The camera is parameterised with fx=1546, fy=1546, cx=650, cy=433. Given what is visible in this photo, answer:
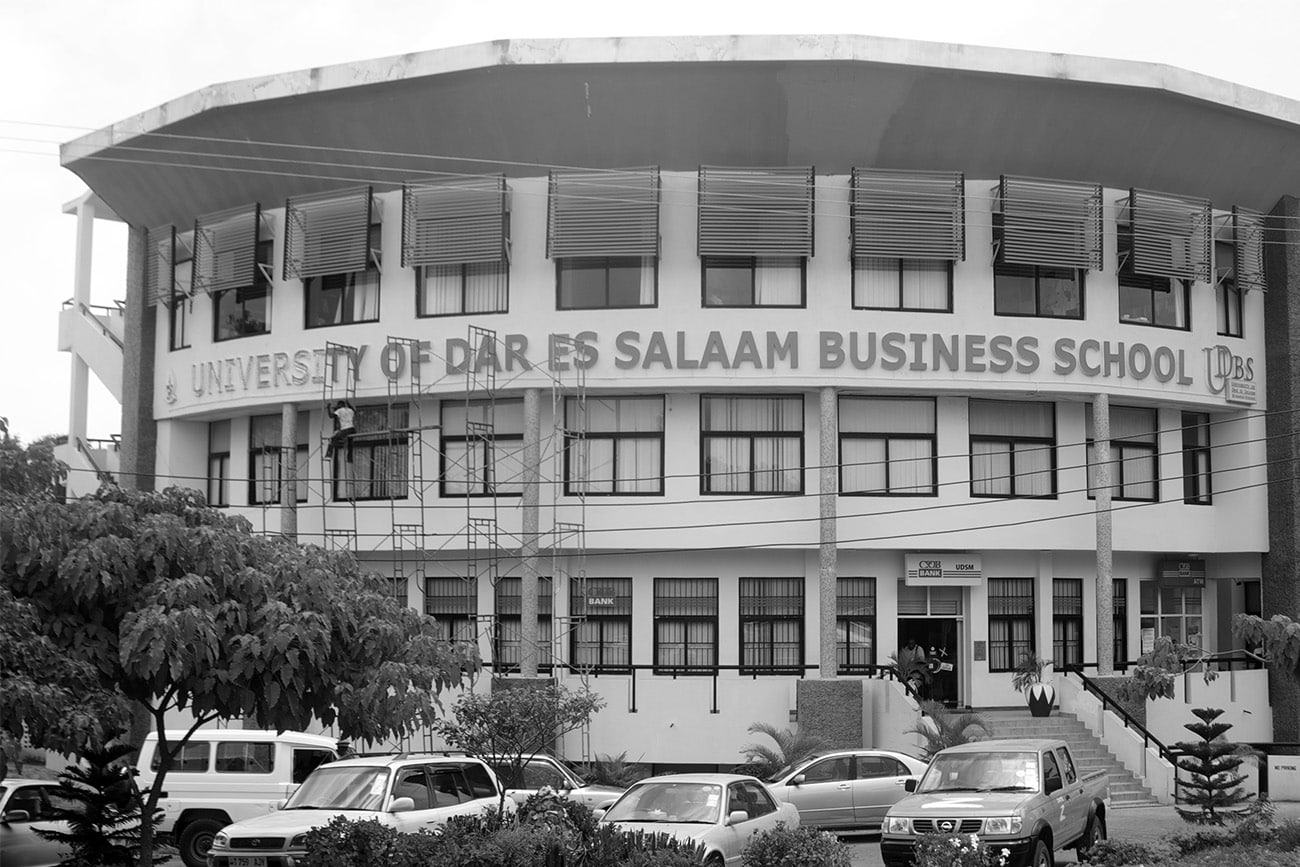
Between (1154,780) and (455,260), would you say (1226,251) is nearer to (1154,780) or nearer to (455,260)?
(1154,780)

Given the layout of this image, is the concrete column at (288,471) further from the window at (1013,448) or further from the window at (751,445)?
the window at (1013,448)

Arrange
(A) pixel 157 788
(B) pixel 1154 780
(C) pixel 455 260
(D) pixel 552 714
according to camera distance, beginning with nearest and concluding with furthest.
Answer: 1. (A) pixel 157 788
2. (D) pixel 552 714
3. (B) pixel 1154 780
4. (C) pixel 455 260

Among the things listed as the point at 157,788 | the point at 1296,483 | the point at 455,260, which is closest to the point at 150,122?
the point at 455,260

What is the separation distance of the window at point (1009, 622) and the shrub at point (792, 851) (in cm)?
2056

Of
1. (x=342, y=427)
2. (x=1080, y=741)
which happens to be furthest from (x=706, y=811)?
(x=342, y=427)

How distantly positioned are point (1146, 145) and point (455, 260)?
628 inches

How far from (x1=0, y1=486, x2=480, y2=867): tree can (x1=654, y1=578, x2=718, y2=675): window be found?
1519 centimetres

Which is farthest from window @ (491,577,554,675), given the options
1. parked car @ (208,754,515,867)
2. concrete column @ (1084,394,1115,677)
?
parked car @ (208,754,515,867)

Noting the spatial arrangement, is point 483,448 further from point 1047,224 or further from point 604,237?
point 1047,224

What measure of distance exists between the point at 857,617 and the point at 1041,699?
14.7 feet

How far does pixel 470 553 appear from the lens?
3534cm

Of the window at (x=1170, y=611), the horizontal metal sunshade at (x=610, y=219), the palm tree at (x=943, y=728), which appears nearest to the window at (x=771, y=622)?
the palm tree at (x=943, y=728)

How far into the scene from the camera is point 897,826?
62.4 ft

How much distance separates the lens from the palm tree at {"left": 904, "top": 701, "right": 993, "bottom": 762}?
100.0 ft
